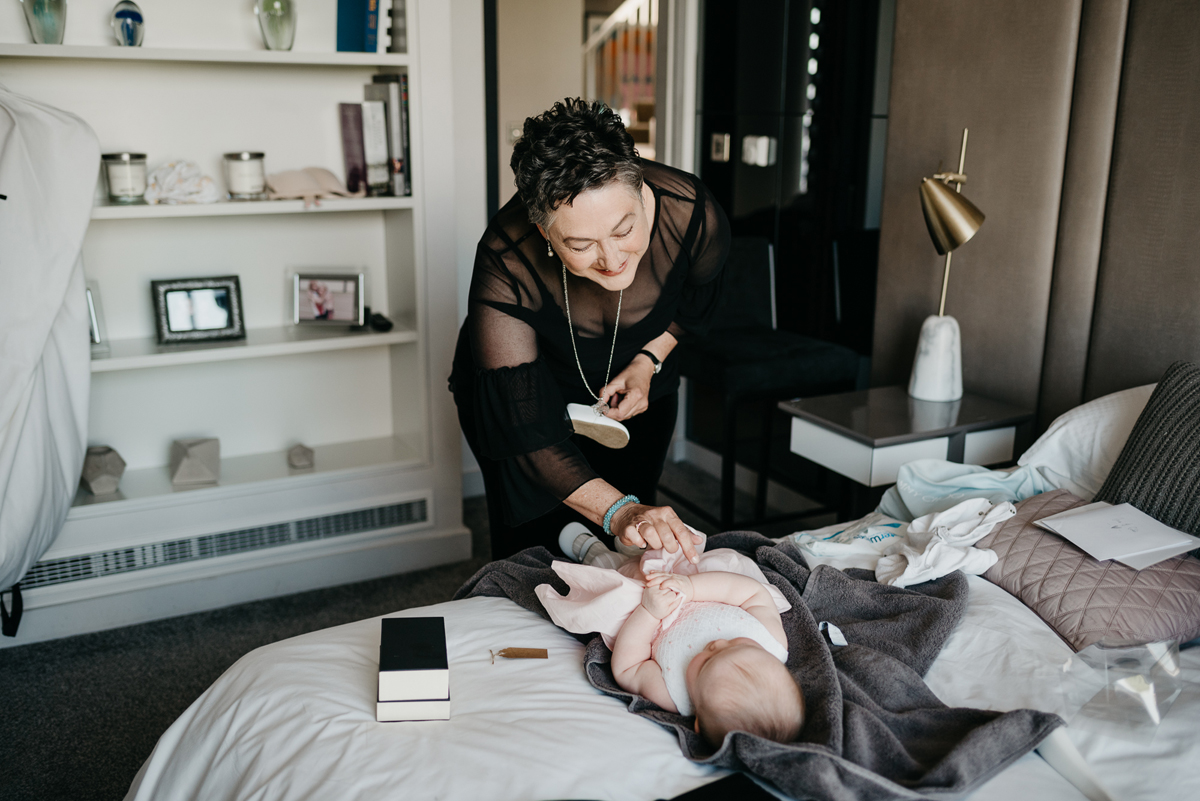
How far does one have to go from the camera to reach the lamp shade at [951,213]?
2.23m

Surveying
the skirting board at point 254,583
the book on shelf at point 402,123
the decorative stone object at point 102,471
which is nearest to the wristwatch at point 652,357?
the book on shelf at point 402,123

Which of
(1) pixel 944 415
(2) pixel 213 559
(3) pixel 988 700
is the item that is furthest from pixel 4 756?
(1) pixel 944 415

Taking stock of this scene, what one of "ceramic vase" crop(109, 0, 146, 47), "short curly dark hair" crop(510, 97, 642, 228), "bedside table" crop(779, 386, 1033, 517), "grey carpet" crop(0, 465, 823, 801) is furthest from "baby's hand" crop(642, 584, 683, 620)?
"ceramic vase" crop(109, 0, 146, 47)

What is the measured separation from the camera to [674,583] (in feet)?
4.78

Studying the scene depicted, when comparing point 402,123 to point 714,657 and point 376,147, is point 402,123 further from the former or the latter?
point 714,657

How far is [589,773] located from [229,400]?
2.17 meters

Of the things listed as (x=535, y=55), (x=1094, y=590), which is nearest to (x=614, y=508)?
(x=1094, y=590)

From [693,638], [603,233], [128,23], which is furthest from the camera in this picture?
[128,23]

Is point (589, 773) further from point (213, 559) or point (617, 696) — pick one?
point (213, 559)

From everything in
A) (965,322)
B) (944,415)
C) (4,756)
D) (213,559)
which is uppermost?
(965,322)

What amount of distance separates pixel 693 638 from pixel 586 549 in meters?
0.41

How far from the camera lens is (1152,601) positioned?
150 centimetres

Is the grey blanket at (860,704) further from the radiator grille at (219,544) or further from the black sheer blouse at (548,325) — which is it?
the radiator grille at (219,544)

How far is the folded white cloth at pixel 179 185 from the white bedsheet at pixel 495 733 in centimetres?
154
